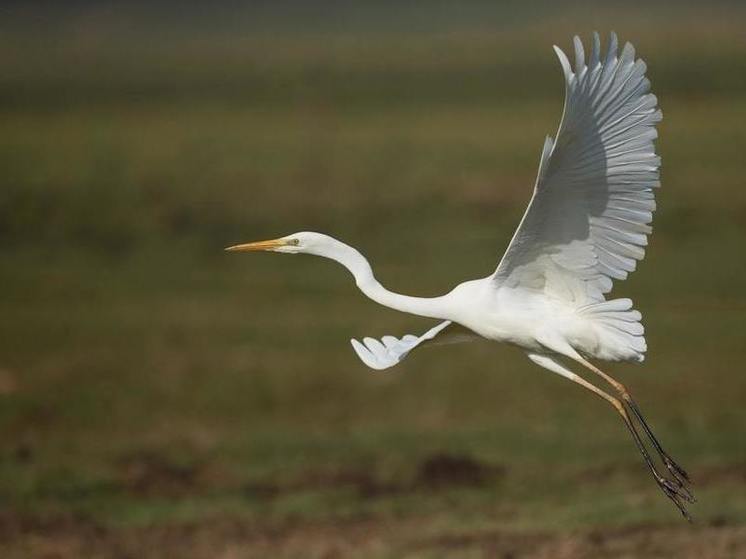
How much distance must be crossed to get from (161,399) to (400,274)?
7011mm

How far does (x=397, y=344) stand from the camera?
8.34 meters

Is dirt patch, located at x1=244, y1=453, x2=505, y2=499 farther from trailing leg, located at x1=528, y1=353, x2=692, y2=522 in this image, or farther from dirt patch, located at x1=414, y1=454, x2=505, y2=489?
trailing leg, located at x1=528, y1=353, x2=692, y2=522

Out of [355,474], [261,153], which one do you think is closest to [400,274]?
[355,474]

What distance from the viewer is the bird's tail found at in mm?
7664

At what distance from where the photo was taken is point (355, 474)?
12.6 meters

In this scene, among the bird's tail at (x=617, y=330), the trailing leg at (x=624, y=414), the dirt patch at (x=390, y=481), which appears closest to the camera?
the bird's tail at (x=617, y=330)

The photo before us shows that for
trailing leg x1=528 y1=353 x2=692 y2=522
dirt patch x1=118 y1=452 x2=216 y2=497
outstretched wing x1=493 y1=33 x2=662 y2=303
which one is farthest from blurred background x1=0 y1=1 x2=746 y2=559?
outstretched wing x1=493 y1=33 x2=662 y2=303

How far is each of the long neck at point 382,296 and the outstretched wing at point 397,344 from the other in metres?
0.30

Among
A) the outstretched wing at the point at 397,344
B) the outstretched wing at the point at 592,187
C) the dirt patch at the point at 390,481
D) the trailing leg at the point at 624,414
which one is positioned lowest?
the dirt patch at the point at 390,481

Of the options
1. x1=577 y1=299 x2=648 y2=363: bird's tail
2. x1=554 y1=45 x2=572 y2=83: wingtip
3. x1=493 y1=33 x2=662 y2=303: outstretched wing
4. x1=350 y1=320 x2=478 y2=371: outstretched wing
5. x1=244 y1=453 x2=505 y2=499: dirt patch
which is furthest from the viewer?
x1=244 y1=453 x2=505 y2=499: dirt patch

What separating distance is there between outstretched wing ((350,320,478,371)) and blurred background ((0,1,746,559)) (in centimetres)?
176

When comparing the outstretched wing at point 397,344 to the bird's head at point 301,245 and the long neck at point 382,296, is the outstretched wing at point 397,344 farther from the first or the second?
the bird's head at point 301,245

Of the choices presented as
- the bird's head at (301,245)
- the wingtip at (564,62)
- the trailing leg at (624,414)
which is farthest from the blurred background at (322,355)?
the wingtip at (564,62)

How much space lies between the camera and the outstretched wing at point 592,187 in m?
6.74
